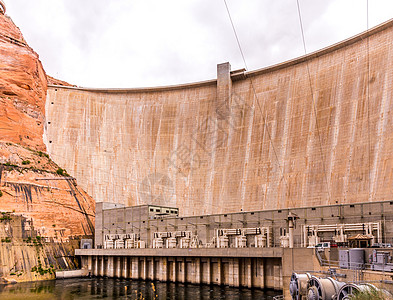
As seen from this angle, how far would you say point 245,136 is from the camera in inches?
1834

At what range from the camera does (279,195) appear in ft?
135

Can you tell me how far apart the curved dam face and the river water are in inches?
514

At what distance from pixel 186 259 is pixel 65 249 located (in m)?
15.2

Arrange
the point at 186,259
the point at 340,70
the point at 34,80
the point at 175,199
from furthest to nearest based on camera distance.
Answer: the point at 34,80
the point at 175,199
the point at 340,70
the point at 186,259

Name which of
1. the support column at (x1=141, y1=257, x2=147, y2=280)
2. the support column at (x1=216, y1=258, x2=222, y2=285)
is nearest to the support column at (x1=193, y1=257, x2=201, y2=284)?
the support column at (x1=216, y1=258, x2=222, y2=285)

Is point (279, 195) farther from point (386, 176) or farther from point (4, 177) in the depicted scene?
point (4, 177)

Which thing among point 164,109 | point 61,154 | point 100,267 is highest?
point 164,109

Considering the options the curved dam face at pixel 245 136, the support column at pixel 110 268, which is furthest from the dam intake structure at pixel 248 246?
the curved dam face at pixel 245 136

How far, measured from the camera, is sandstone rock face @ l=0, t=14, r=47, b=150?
49.6 meters

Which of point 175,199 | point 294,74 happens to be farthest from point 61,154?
point 294,74

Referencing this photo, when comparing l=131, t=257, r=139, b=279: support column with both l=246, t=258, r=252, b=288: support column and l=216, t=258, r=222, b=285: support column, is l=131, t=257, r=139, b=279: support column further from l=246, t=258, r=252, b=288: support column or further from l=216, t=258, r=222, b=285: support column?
l=246, t=258, r=252, b=288: support column

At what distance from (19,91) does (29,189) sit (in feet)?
49.9

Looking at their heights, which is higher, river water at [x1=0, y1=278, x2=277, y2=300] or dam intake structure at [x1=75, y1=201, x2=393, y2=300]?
dam intake structure at [x1=75, y1=201, x2=393, y2=300]

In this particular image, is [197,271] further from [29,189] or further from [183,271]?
[29,189]
